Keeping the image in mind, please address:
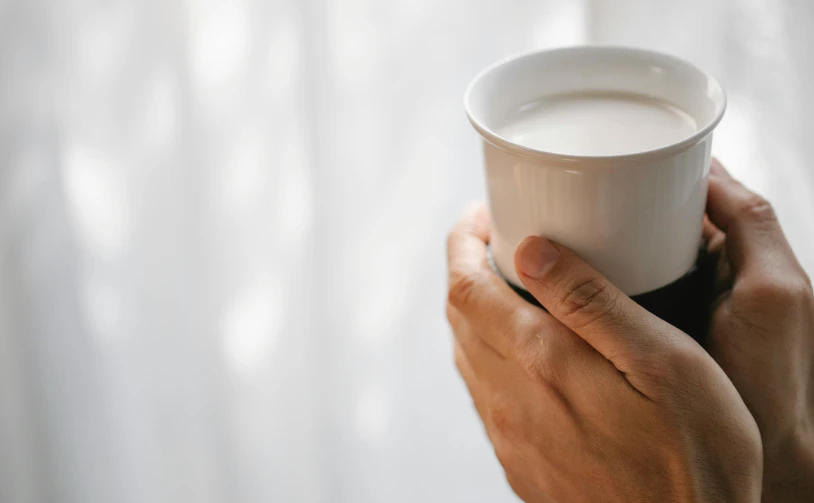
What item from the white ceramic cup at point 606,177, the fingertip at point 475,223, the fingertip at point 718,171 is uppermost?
the white ceramic cup at point 606,177

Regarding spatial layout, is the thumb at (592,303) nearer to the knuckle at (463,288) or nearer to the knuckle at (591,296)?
the knuckle at (591,296)

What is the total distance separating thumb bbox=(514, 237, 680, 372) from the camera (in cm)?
60

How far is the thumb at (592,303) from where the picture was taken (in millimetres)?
597

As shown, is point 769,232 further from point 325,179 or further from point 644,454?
point 325,179

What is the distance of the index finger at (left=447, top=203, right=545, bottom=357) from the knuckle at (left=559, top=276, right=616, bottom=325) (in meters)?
0.07

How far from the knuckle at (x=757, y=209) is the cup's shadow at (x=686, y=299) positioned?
5 centimetres

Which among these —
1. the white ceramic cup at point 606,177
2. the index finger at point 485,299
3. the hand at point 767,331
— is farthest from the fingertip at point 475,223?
the hand at point 767,331

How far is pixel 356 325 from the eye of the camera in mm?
1115

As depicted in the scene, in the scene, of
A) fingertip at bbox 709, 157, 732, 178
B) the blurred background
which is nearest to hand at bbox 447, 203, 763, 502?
fingertip at bbox 709, 157, 732, 178

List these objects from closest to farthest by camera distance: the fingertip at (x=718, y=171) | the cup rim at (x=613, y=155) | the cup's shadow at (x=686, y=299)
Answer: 1. the cup rim at (x=613, y=155)
2. the cup's shadow at (x=686, y=299)
3. the fingertip at (x=718, y=171)

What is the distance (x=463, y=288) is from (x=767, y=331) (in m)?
0.26

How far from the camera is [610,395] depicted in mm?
625

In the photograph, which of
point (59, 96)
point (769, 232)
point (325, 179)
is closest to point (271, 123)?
point (325, 179)

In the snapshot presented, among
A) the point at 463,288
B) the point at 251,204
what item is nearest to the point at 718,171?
the point at 463,288
